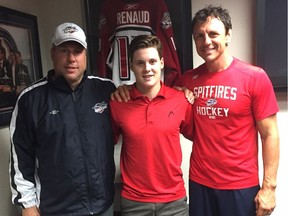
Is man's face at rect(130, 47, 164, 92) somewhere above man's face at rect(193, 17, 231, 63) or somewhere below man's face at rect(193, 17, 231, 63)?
below

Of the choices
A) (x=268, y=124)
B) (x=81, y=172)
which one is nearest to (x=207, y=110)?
(x=268, y=124)

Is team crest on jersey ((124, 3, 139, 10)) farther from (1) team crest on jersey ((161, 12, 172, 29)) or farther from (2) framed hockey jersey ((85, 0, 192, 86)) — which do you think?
(1) team crest on jersey ((161, 12, 172, 29))

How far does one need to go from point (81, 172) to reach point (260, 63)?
4.30 ft

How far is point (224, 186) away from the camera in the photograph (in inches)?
51.7

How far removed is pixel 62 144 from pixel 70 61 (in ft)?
1.29

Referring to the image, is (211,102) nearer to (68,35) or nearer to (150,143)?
(150,143)

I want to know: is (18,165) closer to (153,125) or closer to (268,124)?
(153,125)

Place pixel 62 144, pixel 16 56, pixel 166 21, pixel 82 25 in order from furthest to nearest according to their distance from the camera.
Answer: pixel 82 25 → pixel 166 21 → pixel 16 56 → pixel 62 144

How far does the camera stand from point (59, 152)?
1.24m

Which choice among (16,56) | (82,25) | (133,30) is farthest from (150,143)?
(82,25)

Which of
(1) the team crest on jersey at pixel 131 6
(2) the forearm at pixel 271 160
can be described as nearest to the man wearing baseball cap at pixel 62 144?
(1) the team crest on jersey at pixel 131 6

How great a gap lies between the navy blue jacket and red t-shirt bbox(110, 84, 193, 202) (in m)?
0.12

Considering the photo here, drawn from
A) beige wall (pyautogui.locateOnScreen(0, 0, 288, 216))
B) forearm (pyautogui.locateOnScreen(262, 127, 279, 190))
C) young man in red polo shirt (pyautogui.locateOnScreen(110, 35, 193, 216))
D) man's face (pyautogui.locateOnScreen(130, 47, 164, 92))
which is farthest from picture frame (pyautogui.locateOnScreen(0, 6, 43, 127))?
forearm (pyautogui.locateOnScreen(262, 127, 279, 190))

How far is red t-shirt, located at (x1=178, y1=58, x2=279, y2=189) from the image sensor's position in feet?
4.10
